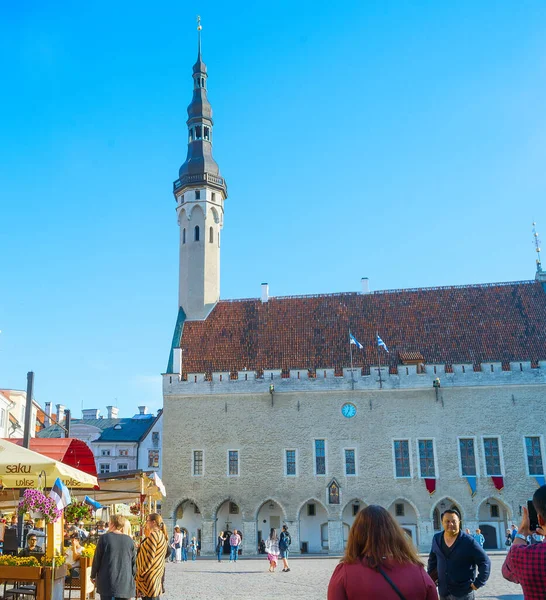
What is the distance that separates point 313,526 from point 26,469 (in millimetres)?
25135

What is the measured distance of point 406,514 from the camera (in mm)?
32469

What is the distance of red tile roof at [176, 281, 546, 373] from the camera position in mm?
34812

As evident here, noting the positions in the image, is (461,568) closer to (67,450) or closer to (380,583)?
(380,583)

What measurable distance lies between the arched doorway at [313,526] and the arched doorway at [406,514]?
3.35 m

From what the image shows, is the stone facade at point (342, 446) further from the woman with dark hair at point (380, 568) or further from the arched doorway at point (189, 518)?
the woman with dark hair at point (380, 568)

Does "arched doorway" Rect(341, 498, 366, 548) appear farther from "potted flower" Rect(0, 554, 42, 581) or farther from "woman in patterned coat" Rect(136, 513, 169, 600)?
"woman in patterned coat" Rect(136, 513, 169, 600)

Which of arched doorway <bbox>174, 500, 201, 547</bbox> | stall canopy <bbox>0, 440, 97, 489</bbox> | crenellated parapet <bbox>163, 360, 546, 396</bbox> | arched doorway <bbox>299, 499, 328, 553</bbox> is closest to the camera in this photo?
stall canopy <bbox>0, 440, 97, 489</bbox>

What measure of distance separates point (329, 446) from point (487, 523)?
315 inches

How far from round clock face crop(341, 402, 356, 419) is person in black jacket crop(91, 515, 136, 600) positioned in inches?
1053

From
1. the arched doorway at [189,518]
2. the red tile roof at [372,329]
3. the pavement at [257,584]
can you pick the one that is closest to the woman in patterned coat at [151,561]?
the pavement at [257,584]

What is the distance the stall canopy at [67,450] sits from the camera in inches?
598

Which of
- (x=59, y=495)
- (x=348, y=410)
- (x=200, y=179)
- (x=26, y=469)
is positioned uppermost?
(x=200, y=179)

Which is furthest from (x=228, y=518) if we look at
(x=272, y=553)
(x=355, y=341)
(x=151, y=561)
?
(x=151, y=561)

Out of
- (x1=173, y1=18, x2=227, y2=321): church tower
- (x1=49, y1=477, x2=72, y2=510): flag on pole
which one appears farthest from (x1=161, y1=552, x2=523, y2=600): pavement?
(x1=173, y1=18, x2=227, y2=321): church tower
